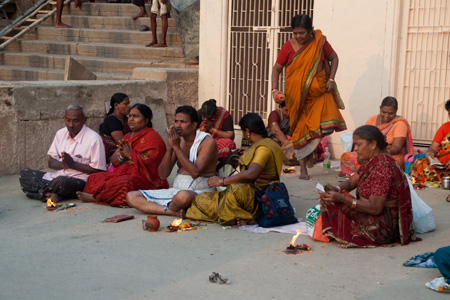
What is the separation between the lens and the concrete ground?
13.6 ft

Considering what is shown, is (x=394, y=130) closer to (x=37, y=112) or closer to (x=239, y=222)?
(x=239, y=222)

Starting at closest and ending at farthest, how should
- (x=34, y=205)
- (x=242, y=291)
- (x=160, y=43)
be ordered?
(x=242, y=291) < (x=34, y=205) < (x=160, y=43)

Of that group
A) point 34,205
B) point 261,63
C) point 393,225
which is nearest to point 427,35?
point 261,63

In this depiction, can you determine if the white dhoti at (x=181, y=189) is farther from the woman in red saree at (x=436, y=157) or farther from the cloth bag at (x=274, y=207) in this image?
the woman in red saree at (x=436, y=157)

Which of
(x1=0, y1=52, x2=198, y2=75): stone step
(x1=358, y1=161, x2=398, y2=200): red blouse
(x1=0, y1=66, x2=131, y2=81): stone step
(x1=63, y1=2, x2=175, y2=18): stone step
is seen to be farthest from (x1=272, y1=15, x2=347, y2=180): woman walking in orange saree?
(x1=63, y1=2, x2=175, y2=18): stone step

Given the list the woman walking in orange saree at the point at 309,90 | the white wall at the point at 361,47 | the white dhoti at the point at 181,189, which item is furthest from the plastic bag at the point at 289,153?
the white dhoti at the point at 181,189

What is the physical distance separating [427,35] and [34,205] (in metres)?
5.60

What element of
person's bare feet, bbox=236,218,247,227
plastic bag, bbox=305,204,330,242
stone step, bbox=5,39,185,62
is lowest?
person's bare feet, bbox=236,218,247,227

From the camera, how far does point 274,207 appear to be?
5613 millimetres

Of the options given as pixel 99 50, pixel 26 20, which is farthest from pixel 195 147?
pixel 26 20

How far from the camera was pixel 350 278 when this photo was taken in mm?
4395

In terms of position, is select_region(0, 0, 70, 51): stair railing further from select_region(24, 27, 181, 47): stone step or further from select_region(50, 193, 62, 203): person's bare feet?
select_region(50, 193, 62, 203): person's bare feet

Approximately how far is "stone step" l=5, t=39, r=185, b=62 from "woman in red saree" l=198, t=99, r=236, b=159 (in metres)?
3.46

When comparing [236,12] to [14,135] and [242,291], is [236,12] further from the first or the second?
[242,291]
